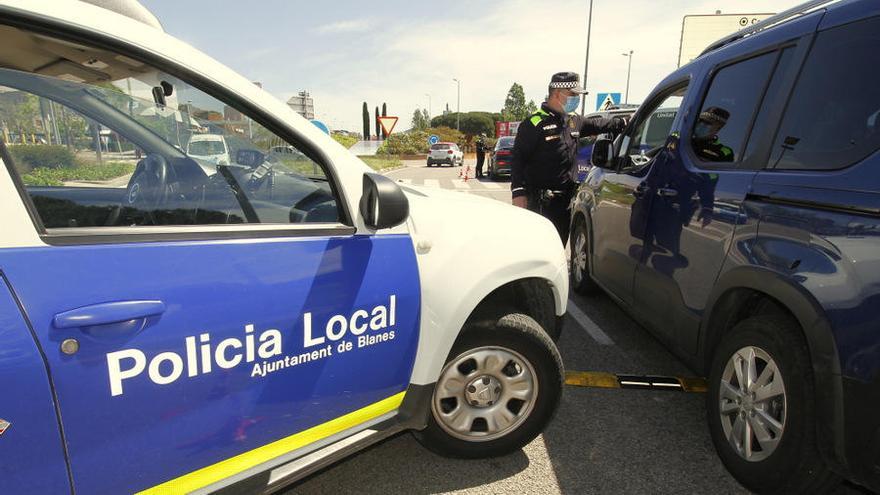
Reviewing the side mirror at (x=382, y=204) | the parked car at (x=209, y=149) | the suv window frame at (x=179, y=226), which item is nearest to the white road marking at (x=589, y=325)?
the side mirror at (x=382, y=204)

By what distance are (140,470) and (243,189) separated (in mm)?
936

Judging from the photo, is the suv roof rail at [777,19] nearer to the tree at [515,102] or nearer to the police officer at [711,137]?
the police officer at [711,137]

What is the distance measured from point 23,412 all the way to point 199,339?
0.40 meters

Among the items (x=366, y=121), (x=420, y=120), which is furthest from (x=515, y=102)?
(x=366, y=121)

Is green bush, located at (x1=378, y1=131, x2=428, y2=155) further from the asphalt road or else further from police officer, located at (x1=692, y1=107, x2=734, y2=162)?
the asphalt road

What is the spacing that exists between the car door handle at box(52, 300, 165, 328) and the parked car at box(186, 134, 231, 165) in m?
→ 0.70

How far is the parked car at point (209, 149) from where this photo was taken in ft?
6.05

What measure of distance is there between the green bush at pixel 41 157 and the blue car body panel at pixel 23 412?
44cm

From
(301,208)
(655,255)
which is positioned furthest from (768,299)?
(301,208)

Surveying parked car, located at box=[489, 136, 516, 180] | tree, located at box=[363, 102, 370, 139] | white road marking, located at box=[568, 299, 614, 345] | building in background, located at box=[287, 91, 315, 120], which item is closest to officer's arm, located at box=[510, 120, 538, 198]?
white road marking, located at box=[568, 299, 614, 345]

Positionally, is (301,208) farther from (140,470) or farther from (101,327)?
(140,470)

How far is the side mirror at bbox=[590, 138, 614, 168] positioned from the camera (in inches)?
161

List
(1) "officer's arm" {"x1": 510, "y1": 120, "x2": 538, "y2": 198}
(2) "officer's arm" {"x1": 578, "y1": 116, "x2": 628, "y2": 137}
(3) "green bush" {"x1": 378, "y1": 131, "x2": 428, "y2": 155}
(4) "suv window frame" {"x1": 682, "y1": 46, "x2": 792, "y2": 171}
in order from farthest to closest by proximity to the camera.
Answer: (3) "green bush" {"x1": 378, "y1": 131, "x2": 428, "y2": 155} → (2) "officer's arm" {"x1": 578, "y1": 116, "x2": 628, "y2": 137} → (1) "officer's arm" {"x1": 510, "y1": 120, "x2": 538, "y2": 198} → (4) "suv window frame" {"x1": 682, "y1": 46, "x2": 792, "y2": 171}

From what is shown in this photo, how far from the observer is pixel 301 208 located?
6.02ft
